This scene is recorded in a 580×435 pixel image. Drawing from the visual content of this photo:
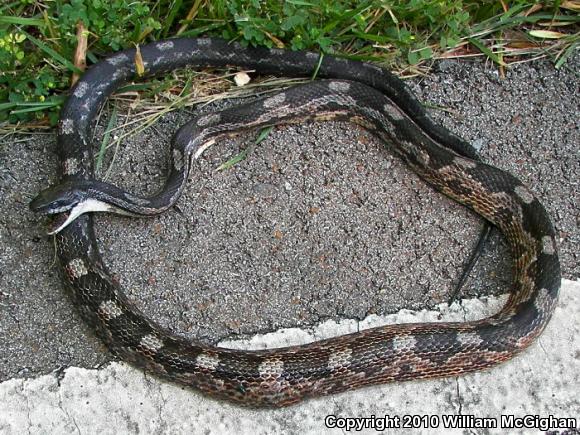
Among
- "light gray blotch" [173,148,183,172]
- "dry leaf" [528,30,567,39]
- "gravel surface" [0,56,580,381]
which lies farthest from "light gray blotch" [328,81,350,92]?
"dry leaf" [528,30,567,39]

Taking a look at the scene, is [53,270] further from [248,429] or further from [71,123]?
[248,429]

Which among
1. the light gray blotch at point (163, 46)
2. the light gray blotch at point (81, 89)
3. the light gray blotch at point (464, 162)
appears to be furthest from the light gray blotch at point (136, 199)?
the light gray blotch at point (464, 162)

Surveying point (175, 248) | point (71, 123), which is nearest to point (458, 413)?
point (175, 248)

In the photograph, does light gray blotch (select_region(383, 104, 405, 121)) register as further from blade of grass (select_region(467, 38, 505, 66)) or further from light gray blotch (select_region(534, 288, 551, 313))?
light gray blotch (select_region(534, 288, 551, 313))

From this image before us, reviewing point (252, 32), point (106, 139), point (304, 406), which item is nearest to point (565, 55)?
point (252, 32)

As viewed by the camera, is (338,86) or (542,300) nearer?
(542,300)

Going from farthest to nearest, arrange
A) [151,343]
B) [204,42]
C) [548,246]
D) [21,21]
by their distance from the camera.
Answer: [204,42] < [21,21] < [548,246] < [151,343]

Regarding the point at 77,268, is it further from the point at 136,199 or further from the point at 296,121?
the point at 296,121
